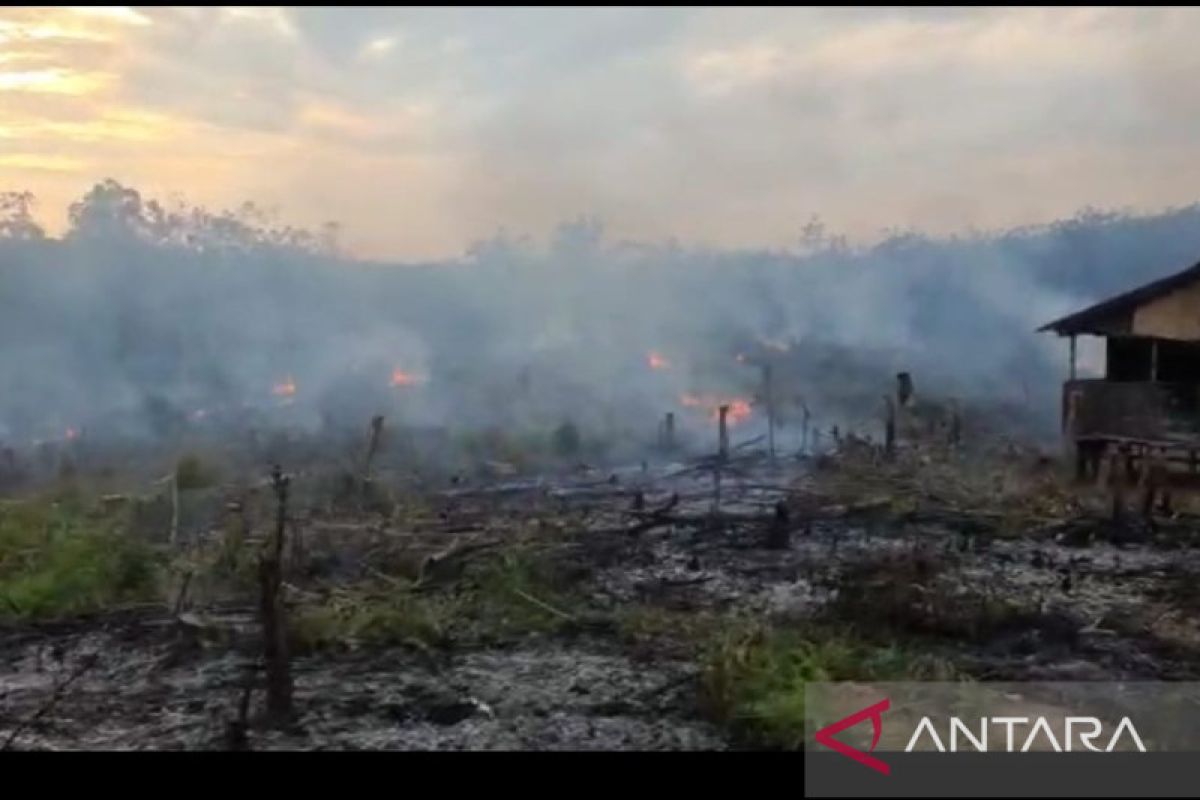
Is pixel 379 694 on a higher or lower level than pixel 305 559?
lower

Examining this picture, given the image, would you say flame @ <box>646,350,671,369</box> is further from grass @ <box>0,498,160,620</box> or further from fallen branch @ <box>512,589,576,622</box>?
grass @ <box>0,498,160,620</box>

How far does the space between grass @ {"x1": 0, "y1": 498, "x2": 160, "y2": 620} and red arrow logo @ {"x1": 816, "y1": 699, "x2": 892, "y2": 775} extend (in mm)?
2135

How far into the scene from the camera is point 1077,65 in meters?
3.51

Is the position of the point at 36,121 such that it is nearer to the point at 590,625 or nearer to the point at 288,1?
the point at 288,1

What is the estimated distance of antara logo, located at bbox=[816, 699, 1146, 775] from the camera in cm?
334

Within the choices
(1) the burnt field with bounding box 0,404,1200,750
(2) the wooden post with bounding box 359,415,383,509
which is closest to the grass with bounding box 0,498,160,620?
(1) the burnt field with bounding box 0,404,1200,750

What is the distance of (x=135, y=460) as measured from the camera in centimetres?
375

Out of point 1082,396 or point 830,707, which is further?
point 1082,396

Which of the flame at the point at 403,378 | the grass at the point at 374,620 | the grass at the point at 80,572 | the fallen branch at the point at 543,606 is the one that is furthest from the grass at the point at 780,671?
the grass at the point at 80,572

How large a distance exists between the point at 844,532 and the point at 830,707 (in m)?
0.57

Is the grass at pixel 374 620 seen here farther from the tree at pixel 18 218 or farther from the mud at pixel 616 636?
the tree at pixel 18 218

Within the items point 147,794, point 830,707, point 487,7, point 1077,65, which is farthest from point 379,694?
point 1077,65

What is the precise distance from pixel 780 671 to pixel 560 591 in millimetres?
722

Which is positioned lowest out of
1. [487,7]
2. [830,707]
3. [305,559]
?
[830,707]
